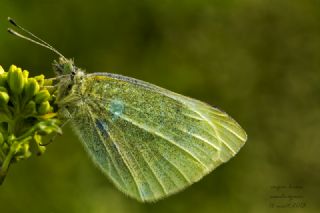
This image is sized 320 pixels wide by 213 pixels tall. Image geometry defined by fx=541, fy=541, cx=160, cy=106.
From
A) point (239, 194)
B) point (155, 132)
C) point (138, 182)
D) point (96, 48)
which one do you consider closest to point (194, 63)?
point (96, 48)

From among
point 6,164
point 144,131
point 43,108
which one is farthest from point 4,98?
point 144,131

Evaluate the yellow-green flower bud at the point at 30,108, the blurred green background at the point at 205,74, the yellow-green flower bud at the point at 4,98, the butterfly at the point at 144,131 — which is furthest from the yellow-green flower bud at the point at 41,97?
the blurred green background at the point at 205,74

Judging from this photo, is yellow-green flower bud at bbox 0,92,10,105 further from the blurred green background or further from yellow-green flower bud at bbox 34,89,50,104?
the blurred green background

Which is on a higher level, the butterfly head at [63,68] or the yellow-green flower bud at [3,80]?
the yellow-green flower bud at [3,80]

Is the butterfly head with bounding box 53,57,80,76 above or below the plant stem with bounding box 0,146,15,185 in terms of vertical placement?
above

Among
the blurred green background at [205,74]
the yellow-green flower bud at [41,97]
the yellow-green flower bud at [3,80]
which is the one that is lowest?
the blurred green background at [205,74]

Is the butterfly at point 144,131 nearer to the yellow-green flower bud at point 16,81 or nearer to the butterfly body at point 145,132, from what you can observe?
the butterfly body at point 145,132

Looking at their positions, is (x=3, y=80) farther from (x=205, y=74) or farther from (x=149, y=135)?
Result: (x=205, y=74)

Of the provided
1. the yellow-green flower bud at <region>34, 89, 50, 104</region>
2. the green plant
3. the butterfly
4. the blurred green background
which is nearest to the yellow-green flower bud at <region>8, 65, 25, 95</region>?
the green plant
